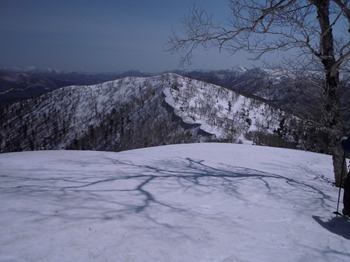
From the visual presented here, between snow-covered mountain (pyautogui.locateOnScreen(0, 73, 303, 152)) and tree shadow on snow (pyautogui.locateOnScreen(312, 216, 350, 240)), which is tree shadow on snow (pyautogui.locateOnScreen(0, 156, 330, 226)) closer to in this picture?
tree shadow on snow (pyautogui.locateOnScreen(312, 216, 350, 240))

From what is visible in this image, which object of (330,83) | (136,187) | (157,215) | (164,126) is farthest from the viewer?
(164,126)

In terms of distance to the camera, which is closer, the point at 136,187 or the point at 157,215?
the point at 157,215

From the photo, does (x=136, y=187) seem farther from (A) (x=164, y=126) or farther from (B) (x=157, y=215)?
(A) (x=164, y=126)

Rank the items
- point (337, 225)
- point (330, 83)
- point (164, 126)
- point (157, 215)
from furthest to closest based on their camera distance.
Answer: point (164, 126), point (330, 83), point (337, 225), point (157, 215)

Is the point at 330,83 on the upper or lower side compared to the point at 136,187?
upper

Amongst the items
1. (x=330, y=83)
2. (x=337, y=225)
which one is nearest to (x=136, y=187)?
(x=337, y=225)

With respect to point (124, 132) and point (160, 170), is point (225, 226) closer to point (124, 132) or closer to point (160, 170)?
point (160, 170)

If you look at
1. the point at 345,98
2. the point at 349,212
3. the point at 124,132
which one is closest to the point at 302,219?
the point at 349,212
